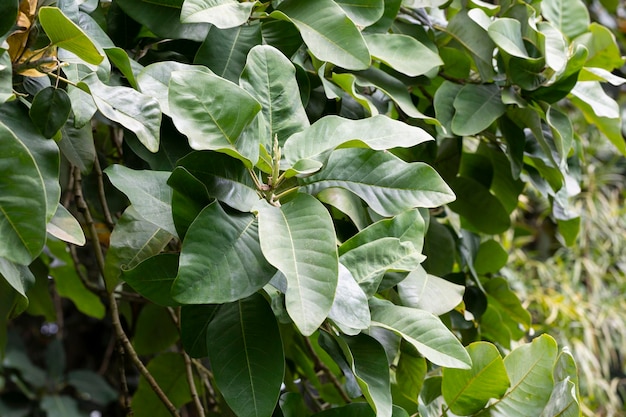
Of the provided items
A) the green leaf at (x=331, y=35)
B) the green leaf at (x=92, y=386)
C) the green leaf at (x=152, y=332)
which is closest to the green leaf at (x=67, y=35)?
the green leaf at (x=331, y=35)

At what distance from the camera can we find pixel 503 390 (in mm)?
714

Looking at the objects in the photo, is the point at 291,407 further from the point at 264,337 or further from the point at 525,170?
the point at 525,170

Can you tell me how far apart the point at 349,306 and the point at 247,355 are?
0.12 metres

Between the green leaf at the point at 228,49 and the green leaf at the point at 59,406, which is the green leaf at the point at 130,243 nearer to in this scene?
the green leaf at the point at 228,49

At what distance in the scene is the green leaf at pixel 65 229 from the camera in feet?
1.92

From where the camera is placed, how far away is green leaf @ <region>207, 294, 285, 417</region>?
62 centimetres

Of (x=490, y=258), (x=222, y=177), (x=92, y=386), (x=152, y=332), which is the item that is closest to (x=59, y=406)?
(x=92, y=386)

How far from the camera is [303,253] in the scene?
0.57 m

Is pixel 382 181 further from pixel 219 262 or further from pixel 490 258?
pixel 490 258

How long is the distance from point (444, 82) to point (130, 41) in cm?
41

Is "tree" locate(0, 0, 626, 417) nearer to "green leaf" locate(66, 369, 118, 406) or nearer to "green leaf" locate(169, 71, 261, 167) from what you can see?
"green leaf" locate(169, 71, 261, 167)

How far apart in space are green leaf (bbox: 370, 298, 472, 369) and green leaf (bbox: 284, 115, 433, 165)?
0.16 m

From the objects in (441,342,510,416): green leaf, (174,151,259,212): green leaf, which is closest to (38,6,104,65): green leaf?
(174,151,259,212): green leaf

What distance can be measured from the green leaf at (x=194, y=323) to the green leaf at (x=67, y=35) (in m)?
0.25
